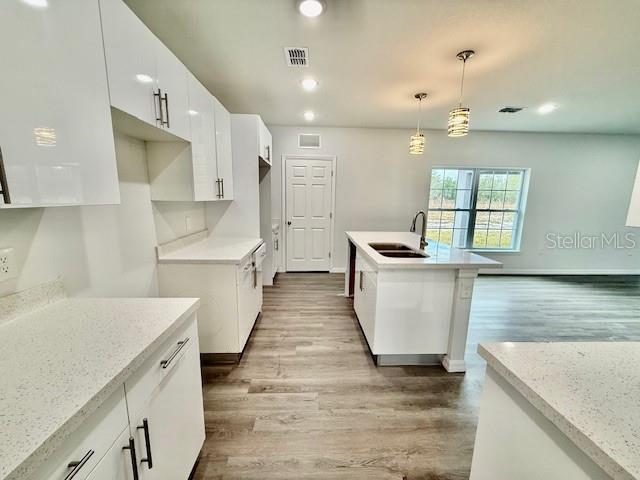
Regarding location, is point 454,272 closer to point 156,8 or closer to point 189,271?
point 189,271

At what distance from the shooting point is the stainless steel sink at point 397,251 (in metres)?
2.40

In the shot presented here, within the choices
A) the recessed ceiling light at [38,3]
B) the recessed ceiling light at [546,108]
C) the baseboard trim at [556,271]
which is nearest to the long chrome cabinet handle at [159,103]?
the recessed ceiling light at [38,3]

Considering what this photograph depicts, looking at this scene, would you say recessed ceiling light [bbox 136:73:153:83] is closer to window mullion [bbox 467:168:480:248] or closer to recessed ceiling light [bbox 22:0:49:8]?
recessed ceiling light [bbox 22:0:49:8]

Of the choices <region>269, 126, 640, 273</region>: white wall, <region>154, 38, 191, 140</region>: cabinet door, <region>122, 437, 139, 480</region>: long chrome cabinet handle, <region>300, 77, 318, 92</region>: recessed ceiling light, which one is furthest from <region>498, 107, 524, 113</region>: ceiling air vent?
<region>122, 437, 139, 480</region>: long chrome cabinet handle

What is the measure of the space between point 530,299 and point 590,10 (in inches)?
135

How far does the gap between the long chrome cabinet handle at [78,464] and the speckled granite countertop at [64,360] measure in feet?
0.32

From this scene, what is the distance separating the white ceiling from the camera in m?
1.62

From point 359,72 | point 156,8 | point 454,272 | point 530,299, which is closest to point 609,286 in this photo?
point 530,299

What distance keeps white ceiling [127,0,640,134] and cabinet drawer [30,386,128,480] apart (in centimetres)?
215

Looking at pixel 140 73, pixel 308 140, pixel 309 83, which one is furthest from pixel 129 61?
pixel 308 140

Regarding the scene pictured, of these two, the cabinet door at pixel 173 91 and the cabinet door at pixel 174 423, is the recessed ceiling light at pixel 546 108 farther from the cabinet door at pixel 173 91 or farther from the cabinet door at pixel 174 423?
the cabinet door at pixel 174 423

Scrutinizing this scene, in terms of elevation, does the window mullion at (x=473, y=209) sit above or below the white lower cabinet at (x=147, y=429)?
above

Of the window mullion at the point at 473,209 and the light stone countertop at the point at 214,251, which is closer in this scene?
the light stone countertop at the point at 214,251

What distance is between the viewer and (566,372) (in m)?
0.71
